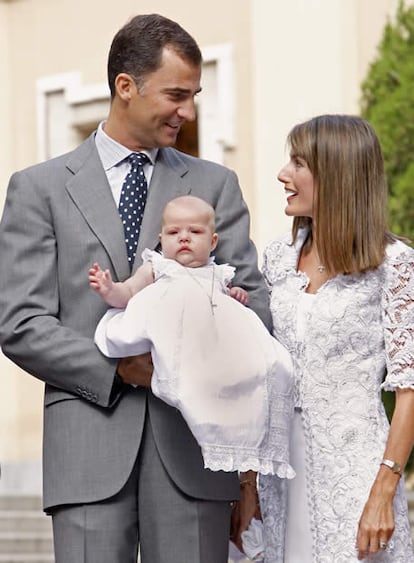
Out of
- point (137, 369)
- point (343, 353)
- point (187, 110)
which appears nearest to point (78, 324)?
point (137, 369)

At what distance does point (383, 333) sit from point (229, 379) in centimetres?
64

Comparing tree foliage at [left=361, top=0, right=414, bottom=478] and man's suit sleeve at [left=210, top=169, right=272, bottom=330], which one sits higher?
tree foliage at [left=361, top=0, right=414, bottom=478]

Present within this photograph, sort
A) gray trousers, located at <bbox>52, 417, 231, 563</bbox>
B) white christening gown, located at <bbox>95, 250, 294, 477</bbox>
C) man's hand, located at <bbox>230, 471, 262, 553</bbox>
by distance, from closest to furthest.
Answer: white christening gown, located at <bbox>95, 250, 294, 477</bbox> < gray trousers, located at <bbox>52, 417, 231, 563</bbox> < man's hand, located at <bbox>230, 471, 262, 553</bbox>

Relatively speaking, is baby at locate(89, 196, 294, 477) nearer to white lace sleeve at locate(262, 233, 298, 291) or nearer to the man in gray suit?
the man in gray suit

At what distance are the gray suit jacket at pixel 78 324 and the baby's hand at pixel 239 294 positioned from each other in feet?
0.32

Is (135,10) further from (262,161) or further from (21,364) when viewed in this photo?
(21,364)

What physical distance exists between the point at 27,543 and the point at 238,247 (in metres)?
6.64

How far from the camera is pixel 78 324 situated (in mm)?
4395

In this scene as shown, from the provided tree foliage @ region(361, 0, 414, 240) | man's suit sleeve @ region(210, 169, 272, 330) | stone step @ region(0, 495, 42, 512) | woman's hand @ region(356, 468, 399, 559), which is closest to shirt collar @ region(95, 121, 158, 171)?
man's suit sleeve @ region(210, 169, 272, 330)

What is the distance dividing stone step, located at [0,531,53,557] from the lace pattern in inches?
247

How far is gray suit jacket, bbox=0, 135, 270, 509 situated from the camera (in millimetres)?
4305

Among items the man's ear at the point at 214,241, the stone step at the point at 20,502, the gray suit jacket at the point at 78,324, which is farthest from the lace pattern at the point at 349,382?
the stone step at the point at 20,502

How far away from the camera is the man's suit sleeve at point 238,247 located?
4.54 metres

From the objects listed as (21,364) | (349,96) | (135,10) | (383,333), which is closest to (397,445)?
(383,333)
